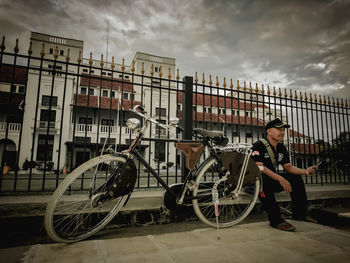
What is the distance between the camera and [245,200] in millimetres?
2822

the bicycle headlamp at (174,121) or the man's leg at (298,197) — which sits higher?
the bicycle headlamp at (174,121)

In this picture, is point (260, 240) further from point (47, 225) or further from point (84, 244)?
point (47, 225)

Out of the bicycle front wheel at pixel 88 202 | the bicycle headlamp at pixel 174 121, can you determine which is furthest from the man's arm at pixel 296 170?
the bicycle front wheel at pixel 88 202

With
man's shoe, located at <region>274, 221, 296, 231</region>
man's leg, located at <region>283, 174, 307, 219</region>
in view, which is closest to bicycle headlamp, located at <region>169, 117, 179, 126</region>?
man's shoe, located at <region>274, 221, 296, 231</region>

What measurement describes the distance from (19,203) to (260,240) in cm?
273

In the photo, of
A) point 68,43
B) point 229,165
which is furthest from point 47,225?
point 68,43

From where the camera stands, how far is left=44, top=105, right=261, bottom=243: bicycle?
208cm

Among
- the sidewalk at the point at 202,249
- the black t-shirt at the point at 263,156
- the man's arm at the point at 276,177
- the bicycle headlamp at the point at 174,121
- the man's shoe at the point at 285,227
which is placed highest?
the bicycle headlamp at the point at 174,121

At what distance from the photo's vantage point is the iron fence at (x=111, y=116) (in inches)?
117

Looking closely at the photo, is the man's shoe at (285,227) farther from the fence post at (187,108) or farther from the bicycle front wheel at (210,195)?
the fence post at (187,108)

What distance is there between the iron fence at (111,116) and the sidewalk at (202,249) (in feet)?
2.85

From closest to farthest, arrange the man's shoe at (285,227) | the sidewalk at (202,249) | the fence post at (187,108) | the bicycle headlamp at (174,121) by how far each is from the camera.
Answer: the sidewalk at (202,249)
the bicycle headlamp at (174,121)
the man's shoe at (285,227)
the fence post at (187,108)

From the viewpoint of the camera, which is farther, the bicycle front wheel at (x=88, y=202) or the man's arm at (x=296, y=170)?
the man's arm at (x=296, y=170)

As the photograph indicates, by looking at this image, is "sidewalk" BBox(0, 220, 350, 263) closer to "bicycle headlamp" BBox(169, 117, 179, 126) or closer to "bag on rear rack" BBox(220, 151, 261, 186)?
"bag on rear rack" BBox(220, 151, 261, 186)
